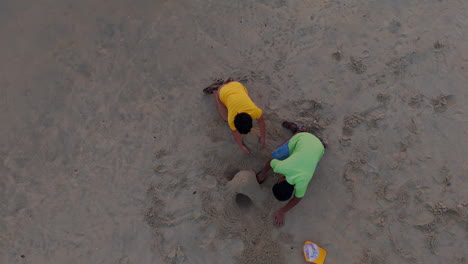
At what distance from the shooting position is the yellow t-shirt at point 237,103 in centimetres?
302

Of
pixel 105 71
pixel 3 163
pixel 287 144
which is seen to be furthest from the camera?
pixel 105 71

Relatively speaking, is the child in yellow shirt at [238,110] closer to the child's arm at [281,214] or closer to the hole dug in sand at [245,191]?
the hole dug in sand at [245,191]

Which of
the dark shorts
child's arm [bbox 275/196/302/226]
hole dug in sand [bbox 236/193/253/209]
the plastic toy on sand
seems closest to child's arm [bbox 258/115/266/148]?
the dark shorts

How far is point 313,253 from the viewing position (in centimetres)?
311

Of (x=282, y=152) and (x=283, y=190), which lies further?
(x=282, y=152)

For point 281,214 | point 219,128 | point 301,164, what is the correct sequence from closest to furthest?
point 301,164, point 281,214, point 219,128

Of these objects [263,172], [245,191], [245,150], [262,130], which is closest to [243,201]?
[245,191]

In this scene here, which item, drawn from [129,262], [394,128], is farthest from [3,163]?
[394,128]

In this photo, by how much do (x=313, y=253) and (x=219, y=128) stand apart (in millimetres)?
1572

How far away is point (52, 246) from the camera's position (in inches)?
126

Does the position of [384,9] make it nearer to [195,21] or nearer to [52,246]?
[195,21]

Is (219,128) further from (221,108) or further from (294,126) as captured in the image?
(294,126)

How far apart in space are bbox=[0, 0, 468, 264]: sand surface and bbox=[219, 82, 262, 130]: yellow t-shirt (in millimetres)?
425

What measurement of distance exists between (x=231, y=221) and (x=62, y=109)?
2.23 meters
